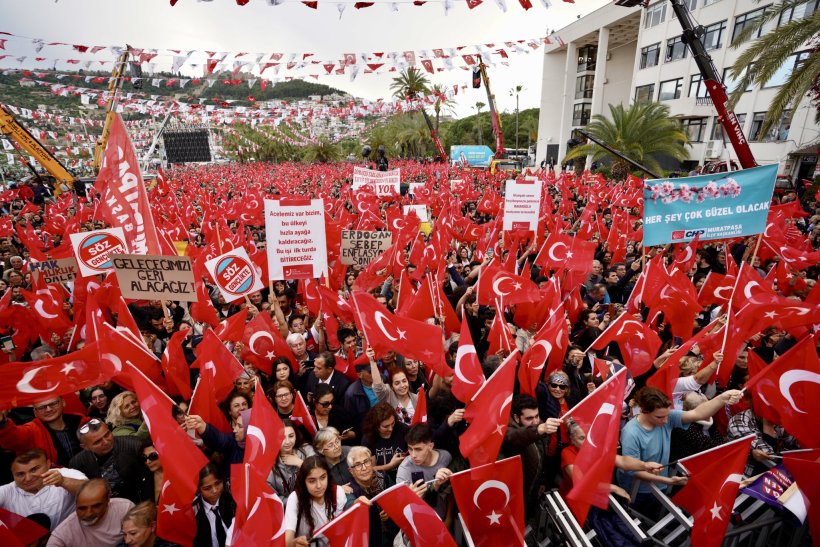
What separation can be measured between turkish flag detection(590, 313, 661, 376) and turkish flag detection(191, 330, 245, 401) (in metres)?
4.17

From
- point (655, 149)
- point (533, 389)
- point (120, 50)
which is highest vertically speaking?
point (120, 50)

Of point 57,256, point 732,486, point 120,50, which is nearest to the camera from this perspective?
point 732,486

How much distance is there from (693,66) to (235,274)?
35822 millimetres

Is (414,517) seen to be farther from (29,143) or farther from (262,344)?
(29,143)

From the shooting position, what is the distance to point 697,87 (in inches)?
1212

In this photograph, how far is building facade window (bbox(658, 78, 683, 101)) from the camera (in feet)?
107

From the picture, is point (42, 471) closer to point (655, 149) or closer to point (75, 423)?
point (75, 423)

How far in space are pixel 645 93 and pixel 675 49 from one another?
438 cm

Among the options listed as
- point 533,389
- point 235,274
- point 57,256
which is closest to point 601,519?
point 533,389

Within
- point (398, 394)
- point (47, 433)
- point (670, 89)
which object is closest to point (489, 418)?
point (398, 394)

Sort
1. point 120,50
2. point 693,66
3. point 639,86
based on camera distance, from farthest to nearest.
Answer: point 639,86, point 693,66, point 120,50

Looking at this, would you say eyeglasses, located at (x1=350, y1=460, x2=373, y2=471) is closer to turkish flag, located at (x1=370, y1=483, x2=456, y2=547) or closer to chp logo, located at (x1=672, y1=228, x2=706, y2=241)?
turkish flag, located at (x1=370, y1=483, x2=456, y2=547)

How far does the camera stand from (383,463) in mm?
3846

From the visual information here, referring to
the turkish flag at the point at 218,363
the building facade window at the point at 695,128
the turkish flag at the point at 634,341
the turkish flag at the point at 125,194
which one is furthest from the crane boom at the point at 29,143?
the building facade window at the point at 695,128
